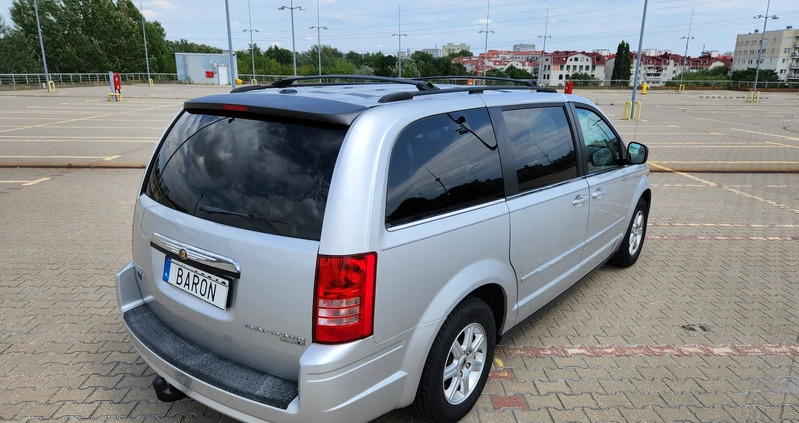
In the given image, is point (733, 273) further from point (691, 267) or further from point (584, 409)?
point (584, 409)

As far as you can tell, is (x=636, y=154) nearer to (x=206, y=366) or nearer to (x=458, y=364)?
(x=458, y=364)

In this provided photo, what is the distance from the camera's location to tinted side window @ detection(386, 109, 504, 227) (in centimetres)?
214

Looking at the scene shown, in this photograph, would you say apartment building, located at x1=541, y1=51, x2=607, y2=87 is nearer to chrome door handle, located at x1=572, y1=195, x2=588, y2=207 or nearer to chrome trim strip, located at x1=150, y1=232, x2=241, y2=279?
chrome door handle, located at x1=572, y1=195, x2=588, y2=207

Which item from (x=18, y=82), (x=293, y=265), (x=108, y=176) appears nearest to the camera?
(x=293, y=265)

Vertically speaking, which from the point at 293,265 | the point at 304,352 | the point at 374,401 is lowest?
the point at 374,401

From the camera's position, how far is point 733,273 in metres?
4.96

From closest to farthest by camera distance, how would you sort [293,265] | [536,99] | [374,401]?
[293,265], [374,401], [536,99]

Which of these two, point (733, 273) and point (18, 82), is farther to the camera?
point (18, 82)

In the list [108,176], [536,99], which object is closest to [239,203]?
[536,99]

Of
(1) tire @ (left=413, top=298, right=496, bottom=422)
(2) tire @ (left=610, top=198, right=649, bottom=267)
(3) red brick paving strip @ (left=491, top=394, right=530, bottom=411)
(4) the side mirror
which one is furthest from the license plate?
(2) tire @ (left=610, top=198, right=649, bottom=267)

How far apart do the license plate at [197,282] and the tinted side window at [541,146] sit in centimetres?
168

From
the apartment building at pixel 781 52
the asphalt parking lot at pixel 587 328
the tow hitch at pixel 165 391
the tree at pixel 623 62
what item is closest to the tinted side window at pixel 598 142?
the asphalt parking lot at pixel 587 328

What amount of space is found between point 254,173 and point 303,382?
885mm

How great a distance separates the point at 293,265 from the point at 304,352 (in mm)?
348
